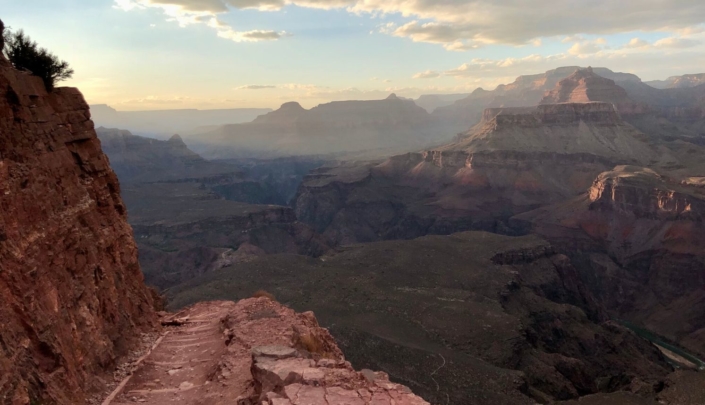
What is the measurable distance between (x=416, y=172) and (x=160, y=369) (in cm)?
14252

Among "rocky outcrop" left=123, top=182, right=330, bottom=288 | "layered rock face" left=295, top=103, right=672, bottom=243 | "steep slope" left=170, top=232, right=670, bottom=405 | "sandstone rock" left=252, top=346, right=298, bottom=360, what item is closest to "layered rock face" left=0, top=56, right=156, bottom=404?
"sandstone rock" left=252, top=346, right=298, bottom=360

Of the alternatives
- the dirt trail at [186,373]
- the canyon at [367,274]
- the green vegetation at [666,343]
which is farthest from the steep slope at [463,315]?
the dirt trail at [186,373]

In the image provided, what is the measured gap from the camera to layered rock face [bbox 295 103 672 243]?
13012cm

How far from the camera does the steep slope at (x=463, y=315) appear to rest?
3949cm

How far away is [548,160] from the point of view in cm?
14138

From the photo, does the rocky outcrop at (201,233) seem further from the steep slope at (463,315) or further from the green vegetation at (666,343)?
the green vegetation at (666,343)

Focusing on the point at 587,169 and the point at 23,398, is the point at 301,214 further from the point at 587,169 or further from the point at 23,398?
the point at 23,398

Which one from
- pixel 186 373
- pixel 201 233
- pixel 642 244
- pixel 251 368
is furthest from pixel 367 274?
pixel 642 244

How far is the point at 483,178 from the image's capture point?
138125mm

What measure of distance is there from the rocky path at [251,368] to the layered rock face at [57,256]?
166 cm

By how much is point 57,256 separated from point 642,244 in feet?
338

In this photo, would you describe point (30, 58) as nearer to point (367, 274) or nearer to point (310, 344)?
point (310, 344)

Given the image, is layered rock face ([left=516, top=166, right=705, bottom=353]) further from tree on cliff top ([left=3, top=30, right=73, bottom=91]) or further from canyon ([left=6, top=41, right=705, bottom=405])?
→ tree on cliff top ([left=3, top=30, right=73, bottom=91])

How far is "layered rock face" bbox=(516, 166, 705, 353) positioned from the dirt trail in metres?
70.6
